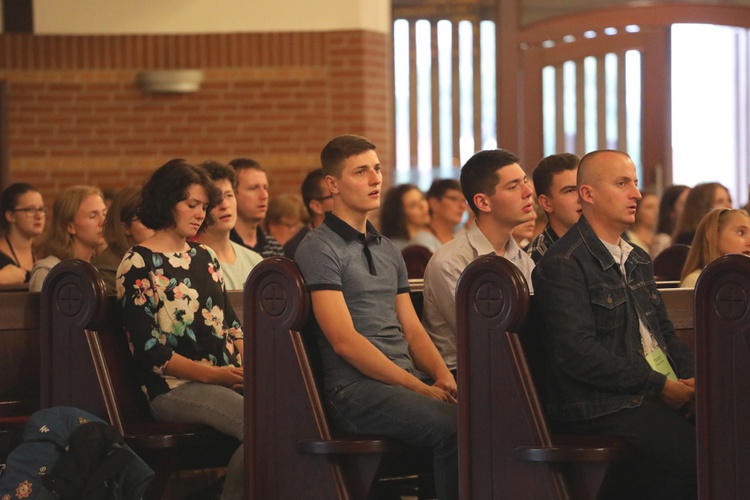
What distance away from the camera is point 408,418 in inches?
167

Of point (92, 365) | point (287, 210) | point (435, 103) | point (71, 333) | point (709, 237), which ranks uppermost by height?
point (435, 103)

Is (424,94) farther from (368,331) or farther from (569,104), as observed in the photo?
(368,331)

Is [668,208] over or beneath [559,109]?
beneath

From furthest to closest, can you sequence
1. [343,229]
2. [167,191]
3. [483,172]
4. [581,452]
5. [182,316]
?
[483,172], [167,191], [182,316], [343,229], [581,452]

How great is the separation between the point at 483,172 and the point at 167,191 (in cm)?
122

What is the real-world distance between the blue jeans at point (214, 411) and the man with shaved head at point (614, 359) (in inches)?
45.3

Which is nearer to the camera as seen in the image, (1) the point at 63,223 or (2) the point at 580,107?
(1) the point at 63,223

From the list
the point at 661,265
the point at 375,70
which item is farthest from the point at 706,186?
the point at 375,70

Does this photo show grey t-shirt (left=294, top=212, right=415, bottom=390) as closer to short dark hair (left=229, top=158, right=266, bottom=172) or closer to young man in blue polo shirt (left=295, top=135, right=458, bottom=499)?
young man in blue polo shirt (left=295, top=135, right=458, bottom=499)

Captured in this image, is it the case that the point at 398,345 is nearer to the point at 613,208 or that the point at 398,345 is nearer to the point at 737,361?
the point at 613,208

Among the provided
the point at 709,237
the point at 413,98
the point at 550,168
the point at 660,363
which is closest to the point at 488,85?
the point at 413,98

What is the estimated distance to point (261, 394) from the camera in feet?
14.5

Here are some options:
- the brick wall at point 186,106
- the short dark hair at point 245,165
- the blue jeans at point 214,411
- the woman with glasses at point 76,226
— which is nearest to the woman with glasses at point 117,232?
the woman with glasses at point 76,226

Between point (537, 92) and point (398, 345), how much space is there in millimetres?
6851
